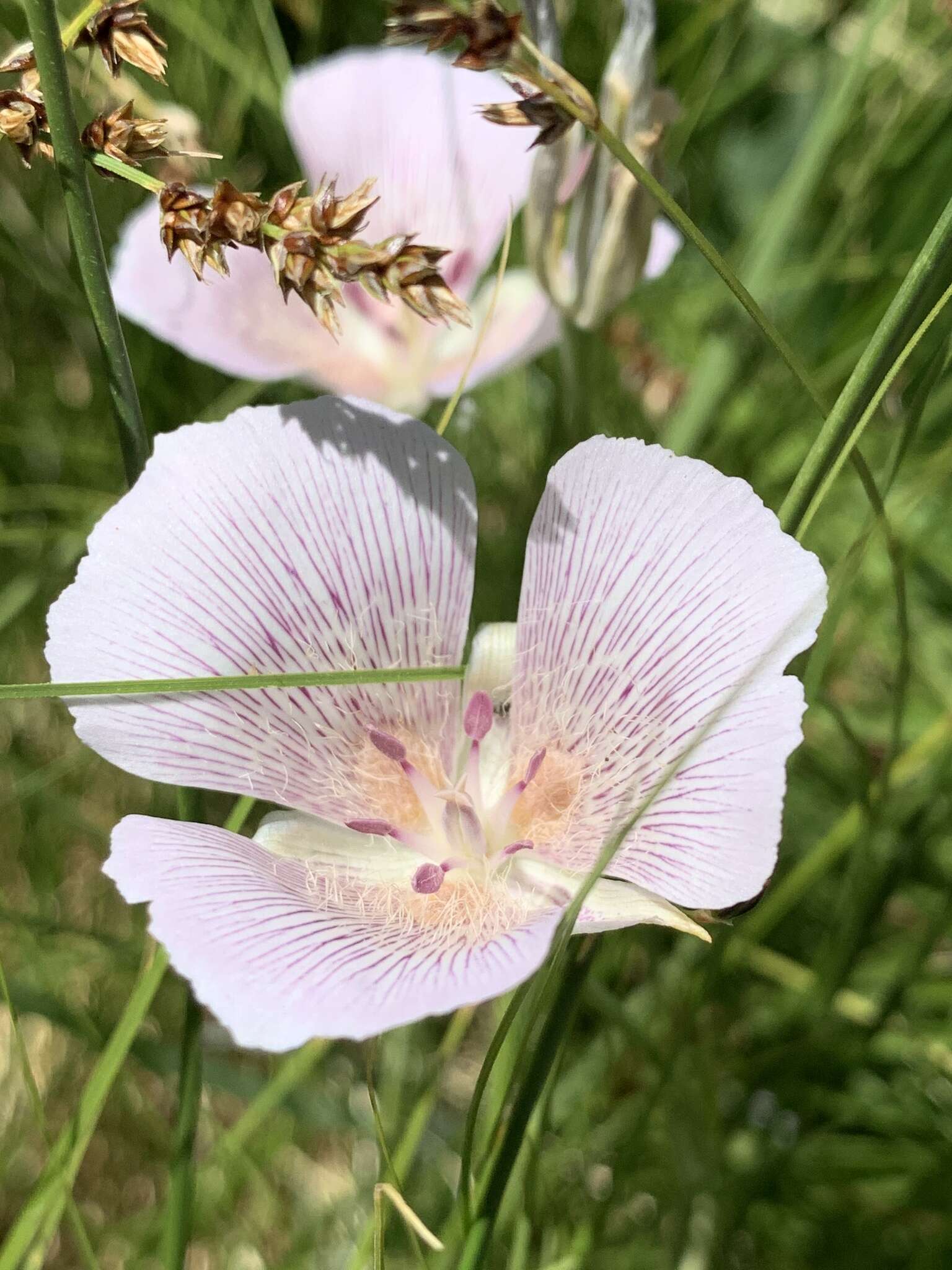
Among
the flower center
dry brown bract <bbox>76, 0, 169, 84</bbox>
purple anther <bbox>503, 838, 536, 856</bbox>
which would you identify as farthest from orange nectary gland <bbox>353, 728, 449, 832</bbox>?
dry brown bract <bbox>76, 0, 169, 84</bbox>

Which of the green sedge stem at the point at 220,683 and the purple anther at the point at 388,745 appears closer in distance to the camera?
the green sedge stem at the point at 220,683

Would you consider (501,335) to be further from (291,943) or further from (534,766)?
(291,943)

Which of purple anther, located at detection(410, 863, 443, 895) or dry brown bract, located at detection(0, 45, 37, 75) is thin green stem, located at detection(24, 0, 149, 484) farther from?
purple anther, located at detection(410, 863, 443, 895)

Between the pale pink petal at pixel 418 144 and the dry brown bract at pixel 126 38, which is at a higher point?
the dry brown bract at pixel 126 38

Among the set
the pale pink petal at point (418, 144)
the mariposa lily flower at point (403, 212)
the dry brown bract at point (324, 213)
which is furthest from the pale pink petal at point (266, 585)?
the pale pink petal at point (418, 144)

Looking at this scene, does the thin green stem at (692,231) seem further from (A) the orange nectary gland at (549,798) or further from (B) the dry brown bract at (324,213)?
(A) the orange nectary gland at (549,798)

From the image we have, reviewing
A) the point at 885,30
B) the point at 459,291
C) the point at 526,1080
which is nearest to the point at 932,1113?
the point at 526,1080

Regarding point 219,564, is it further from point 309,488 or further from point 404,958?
point 404,958
